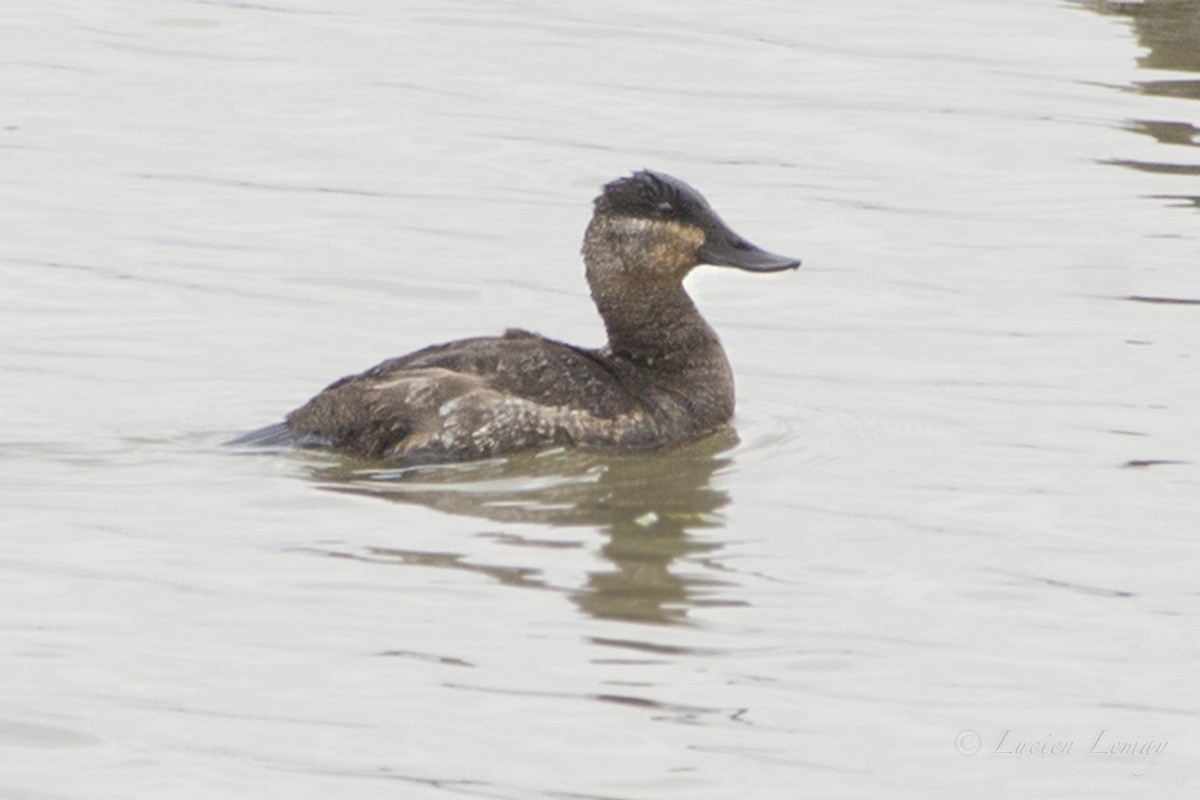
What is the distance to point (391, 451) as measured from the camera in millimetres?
8703

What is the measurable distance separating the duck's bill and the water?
1.74 feet

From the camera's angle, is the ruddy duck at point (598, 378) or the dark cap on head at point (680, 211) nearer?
the ruddy duck at point (598, 378)

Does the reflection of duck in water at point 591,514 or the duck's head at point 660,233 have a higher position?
the duck's head at point 660,233

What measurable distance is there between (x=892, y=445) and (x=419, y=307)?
2.81 metres

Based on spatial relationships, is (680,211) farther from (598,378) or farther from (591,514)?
(591,514)

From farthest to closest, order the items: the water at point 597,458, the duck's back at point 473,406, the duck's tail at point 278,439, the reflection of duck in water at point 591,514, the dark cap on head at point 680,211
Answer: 1. the dark cap on head at point 680,211
2. the duck's tail at point 278,439
3. the duck's back at point 473,406
4. the reflection of duck in water at point 591,514
5. the water at point 597,458

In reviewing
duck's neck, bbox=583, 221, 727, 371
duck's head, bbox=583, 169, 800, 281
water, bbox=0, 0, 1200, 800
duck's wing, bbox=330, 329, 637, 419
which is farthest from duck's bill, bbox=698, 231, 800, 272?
duck's wing, bbox=330, 329, 637, 419

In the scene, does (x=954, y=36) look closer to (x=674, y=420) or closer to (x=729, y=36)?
(x=729, y=36)

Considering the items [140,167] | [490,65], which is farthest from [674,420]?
[490,65]

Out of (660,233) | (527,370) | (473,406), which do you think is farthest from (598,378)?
(660,233)

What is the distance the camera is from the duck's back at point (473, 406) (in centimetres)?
871

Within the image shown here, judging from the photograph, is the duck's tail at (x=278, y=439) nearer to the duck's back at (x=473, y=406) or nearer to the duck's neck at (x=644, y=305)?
the duck's back at (x=473, y=406)

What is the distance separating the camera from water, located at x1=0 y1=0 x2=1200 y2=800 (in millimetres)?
6195

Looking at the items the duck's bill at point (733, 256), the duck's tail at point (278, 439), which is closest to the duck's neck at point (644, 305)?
the duck's bill at point (733, 256)
